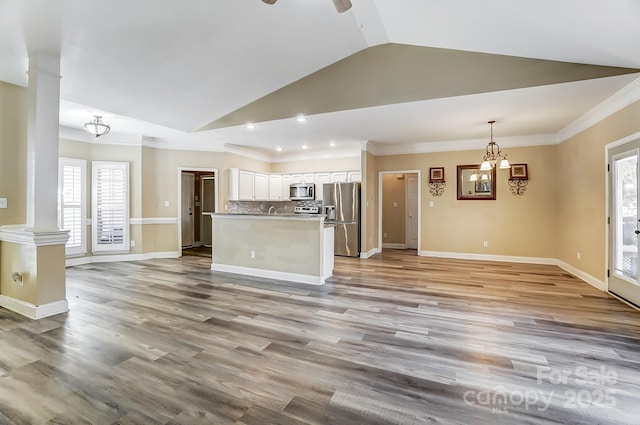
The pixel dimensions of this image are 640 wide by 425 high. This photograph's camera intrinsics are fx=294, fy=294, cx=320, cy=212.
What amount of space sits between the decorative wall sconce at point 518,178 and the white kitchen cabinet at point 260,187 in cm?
591

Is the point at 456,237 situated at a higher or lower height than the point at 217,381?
higher

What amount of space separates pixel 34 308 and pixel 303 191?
5.60 metres

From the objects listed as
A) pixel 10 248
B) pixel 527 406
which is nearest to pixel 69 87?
pixel 10 248

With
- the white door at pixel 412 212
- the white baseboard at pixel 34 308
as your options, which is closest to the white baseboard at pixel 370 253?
the white door at pixel 412 212

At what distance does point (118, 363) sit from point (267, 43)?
3643 mm

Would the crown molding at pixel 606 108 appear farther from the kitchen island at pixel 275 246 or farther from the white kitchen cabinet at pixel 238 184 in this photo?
the white kitchen cabinet at pixel 238 184

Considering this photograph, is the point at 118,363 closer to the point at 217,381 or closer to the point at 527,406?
the point at 217,381

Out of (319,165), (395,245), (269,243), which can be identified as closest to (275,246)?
(269,243)

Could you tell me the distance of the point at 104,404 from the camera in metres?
1.77

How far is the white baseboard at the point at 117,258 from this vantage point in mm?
5777

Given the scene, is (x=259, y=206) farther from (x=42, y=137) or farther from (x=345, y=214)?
(x=42, y=137)

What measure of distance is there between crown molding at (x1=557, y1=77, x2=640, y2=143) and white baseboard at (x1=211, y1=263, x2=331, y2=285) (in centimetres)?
446

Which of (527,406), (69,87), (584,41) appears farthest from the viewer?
(69,87)

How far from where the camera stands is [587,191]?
457 centimetres
